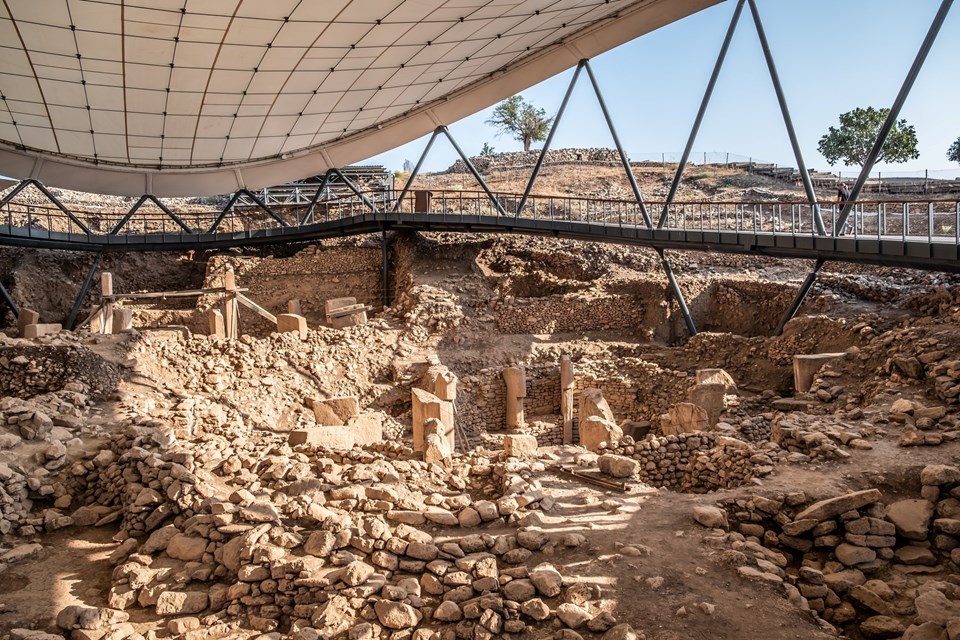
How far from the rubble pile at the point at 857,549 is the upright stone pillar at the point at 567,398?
9.21 metres

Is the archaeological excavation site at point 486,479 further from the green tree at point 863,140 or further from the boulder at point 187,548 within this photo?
the green tree at point 863,140

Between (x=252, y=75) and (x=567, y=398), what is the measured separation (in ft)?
37.5

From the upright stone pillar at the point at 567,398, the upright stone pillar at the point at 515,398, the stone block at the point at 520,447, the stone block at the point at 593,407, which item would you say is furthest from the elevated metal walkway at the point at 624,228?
the stone block at the point at 520,447

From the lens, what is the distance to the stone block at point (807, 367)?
14430 millimetres

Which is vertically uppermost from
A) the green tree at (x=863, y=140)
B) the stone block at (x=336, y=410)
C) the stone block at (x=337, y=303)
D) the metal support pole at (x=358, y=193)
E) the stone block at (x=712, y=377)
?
the green tree at (x=863, y=140)

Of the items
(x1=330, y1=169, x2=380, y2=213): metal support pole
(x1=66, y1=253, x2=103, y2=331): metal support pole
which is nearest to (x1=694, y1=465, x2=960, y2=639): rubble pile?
(x1=330, y1=169, x2=380, y2=213): metal support pole

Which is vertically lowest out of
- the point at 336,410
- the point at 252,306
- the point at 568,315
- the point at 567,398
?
the point at 567,398

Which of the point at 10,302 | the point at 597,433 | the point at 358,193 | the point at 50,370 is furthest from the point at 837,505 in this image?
the point at 10,302

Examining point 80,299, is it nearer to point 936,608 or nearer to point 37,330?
point 37,330

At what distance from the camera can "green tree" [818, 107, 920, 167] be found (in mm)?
37562

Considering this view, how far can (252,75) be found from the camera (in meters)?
15.9

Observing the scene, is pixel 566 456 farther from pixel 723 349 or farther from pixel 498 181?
pixel 498 181

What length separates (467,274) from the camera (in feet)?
79.1

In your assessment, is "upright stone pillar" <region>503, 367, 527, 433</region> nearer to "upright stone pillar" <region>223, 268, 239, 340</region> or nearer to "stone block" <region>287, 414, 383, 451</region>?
"stone block" <region>287, 414, 383, 451</region>
